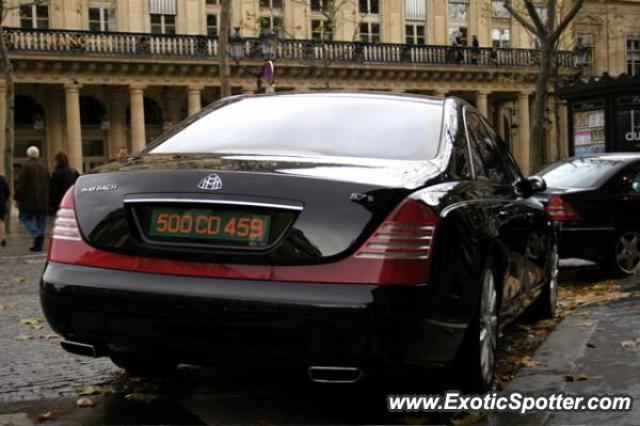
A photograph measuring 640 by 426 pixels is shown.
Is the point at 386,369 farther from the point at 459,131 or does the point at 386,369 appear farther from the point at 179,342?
the point at 459,131

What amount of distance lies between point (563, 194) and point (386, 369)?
7051mm

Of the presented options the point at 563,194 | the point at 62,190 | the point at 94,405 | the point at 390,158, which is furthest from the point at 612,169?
the point at 62,190

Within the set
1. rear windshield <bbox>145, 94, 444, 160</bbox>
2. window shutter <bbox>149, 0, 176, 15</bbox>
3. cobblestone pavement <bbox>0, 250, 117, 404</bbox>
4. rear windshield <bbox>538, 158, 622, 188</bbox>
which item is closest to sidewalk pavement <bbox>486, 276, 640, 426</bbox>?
rear windshield <bbox>145, 94, 444, 160</bbox>

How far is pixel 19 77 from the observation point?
39.4 meters

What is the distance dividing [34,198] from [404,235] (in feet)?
48.1

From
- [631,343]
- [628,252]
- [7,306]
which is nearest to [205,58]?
[628,252]

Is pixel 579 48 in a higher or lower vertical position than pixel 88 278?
higher

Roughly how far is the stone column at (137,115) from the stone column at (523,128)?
73.5ft

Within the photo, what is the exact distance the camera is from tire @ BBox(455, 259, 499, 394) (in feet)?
13.9

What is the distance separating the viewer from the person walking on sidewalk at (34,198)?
17125 millimetres

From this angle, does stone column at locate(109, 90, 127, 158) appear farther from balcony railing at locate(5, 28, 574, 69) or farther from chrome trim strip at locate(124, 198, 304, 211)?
chrome trim strip at locate(124, 198, 304, 211)

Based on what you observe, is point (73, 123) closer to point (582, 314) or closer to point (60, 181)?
point (60, 181)

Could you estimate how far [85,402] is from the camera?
14.6ft

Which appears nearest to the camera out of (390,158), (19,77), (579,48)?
(390,158)
